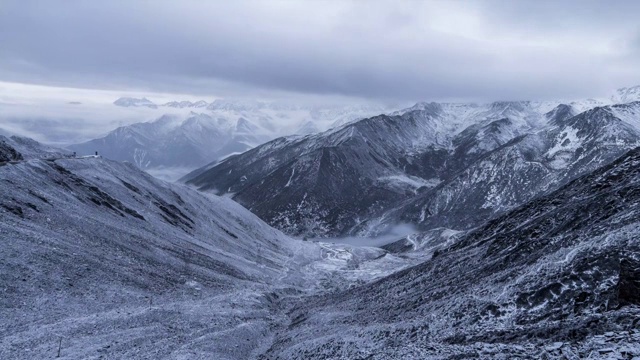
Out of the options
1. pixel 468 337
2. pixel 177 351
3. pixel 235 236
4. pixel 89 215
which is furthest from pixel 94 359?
pixel 235 236

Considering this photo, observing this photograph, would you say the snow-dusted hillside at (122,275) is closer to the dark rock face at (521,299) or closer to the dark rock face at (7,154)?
the dark rock face at (7,154)

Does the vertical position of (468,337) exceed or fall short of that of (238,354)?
it exceeds it

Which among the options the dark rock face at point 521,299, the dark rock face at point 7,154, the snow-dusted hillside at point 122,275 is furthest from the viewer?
the dark rock face at point 7,154

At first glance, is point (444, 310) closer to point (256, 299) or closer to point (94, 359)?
point (94, 359)

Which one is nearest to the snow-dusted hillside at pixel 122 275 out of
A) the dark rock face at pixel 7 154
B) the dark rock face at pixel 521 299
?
the dark rock face at pixel 7 154

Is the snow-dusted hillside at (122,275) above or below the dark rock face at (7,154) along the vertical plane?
below

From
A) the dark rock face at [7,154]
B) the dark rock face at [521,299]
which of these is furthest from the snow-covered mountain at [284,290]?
the dark rock face at [7,154]

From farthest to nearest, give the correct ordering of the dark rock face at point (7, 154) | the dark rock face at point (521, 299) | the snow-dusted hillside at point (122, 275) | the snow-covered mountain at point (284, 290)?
the dark rock face at point (7, 154) < the snow-dusted hillside at point (122, 275) < the snow-covered mountain at point (284, 290) < the dark rock face at point (521, 299)

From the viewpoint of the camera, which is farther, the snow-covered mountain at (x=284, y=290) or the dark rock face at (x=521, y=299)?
the snow-covered mountain at (x=284, y=290)

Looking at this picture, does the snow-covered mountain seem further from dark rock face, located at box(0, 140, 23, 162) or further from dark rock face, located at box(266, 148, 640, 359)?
dark rock face, located at box(0, 140, 23, 162)

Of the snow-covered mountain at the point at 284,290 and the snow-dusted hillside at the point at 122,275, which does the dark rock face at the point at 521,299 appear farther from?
the snow-dusted hillside at the point at 122,275
